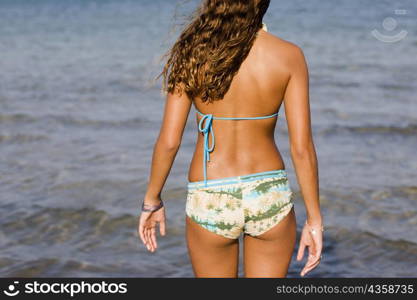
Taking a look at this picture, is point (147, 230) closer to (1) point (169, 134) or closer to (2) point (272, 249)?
(1) point (169, 134)

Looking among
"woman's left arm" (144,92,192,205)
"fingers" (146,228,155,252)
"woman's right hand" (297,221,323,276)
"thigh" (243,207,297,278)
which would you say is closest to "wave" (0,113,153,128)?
"fingers" (146,228,155,252)

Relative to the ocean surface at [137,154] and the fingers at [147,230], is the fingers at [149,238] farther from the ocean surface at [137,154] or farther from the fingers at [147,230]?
the ocean surface at [137,154]

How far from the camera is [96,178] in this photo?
7668 millimetres

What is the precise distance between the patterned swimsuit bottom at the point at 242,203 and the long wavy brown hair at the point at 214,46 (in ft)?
1.44

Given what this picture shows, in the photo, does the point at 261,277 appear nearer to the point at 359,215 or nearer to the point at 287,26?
the point at 359,215

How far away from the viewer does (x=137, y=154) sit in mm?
8484

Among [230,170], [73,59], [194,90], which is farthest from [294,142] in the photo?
[73,59]

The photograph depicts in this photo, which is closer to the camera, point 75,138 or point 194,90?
point 194,90

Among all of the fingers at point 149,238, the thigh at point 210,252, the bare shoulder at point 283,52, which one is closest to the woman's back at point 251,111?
the bare shoulder at point 283,52

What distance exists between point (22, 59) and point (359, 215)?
11308 millimetres

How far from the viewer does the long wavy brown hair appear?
10.3 ft

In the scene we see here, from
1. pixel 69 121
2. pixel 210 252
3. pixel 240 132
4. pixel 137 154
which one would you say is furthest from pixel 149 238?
pixel 69 121

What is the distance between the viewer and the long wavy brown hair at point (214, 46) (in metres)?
3.14

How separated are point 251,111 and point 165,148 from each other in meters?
0.50
